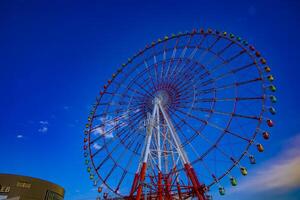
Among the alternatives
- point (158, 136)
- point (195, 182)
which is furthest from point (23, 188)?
point (195, 182)

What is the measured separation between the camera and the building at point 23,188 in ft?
119

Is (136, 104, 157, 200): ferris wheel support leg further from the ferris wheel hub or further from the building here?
the building

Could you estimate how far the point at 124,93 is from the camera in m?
25.5

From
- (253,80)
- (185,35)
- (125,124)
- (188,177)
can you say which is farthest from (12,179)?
(253,80)

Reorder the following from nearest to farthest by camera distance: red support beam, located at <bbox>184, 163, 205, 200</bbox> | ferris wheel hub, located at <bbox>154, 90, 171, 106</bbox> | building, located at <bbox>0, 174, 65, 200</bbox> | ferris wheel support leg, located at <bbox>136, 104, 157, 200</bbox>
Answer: ferris wheel support leg, located at <bbox>136, 104, 157, 200</bbox> < red support beam, located at <bbox>184, 163, 205, 200</bbox> < ferris wheel hub, located at <bbox>154, 90, 171, 106</bbox> < building, located at <bbox>0, 174, 65, 200</bbox>

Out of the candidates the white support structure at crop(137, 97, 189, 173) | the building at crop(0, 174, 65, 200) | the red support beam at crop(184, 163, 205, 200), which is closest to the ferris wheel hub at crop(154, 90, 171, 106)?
the white support structure at crop(137, 97, 189, 173)

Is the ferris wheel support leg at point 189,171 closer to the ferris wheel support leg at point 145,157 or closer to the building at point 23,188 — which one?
the ferris wheel support leg at point 145,157

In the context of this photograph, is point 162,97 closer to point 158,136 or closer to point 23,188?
point 158,136

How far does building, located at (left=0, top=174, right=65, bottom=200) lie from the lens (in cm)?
3616

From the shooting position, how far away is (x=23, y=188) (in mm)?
37688

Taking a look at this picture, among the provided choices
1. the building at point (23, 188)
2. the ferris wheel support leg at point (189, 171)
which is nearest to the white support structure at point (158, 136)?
the ferris wheel support leg at point (189, 171)

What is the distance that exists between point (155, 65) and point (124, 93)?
459 cm

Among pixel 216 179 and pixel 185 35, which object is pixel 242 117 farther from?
pixel 185 35

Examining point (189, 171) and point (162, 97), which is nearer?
point (189, 171)
